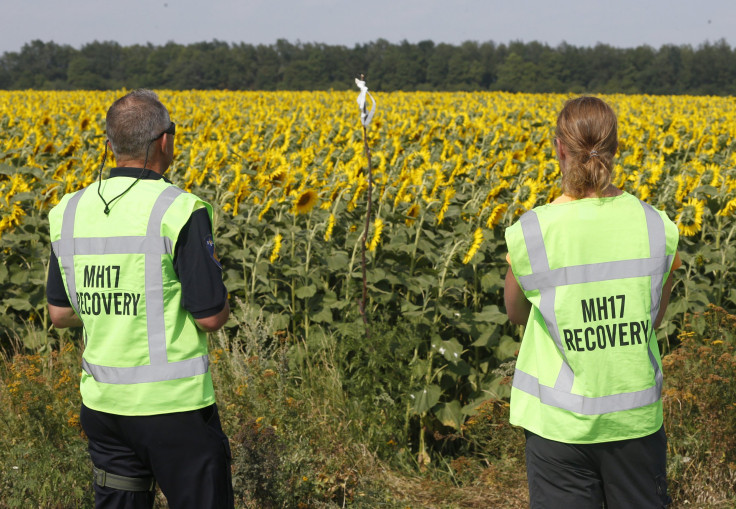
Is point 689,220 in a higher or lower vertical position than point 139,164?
lower

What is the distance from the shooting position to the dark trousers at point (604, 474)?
2.30 meters

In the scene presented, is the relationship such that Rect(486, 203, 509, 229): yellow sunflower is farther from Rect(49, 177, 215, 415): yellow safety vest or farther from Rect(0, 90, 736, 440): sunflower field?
Rect(49, 177, 215, 415): yellow safety vest

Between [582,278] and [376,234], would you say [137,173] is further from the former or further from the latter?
[376,234]

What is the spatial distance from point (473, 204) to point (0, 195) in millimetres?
3574

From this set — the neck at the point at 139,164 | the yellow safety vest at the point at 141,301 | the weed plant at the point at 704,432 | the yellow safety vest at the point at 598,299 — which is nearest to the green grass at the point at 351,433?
the weed plant at the point at 704,432

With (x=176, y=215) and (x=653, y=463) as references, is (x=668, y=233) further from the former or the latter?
(x=176, y=215)

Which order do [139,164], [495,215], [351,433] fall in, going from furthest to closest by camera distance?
[495,215], [351,433], [139,164]

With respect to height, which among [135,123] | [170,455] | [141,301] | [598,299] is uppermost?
[135,123]

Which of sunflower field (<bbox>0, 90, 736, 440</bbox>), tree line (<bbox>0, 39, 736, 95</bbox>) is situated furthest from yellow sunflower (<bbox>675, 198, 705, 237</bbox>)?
tree line (<bbox>0, 39, 736, 95</bbox>)

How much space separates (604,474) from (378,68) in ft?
192

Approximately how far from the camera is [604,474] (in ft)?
7.61

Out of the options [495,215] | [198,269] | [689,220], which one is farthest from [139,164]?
[689,220]

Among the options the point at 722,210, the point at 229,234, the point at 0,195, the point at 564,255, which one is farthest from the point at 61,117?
the point at 564,255

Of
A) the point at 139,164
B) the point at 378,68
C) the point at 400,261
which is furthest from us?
the point at 378,68
